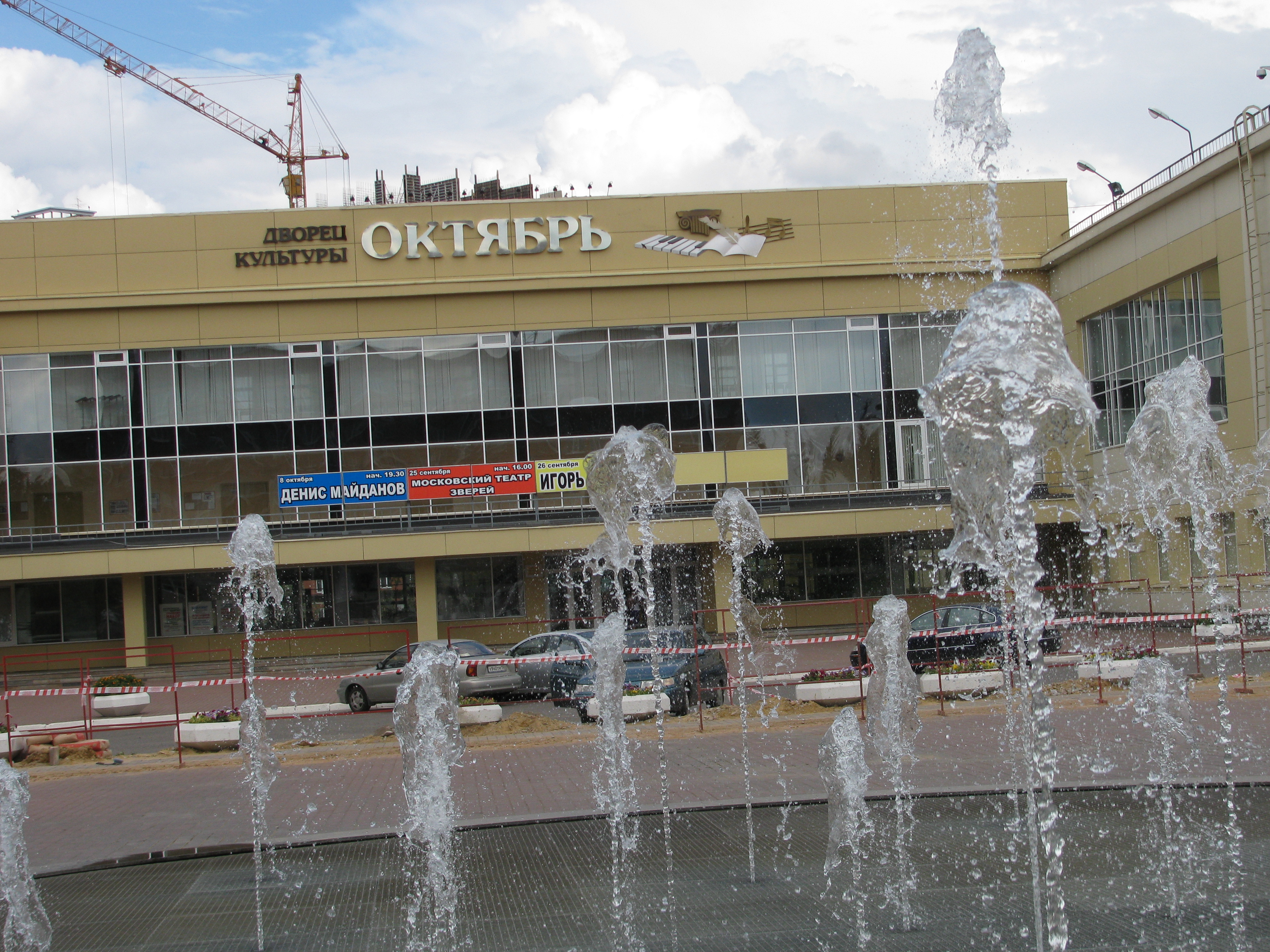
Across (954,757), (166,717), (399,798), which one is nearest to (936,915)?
(954,757)

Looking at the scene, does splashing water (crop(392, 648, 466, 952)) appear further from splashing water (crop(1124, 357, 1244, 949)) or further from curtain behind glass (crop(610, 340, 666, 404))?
curtain behind glass (crop(610, 340, 666, 404))

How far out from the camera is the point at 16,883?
6.73m

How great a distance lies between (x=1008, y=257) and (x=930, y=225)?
8.45 ft

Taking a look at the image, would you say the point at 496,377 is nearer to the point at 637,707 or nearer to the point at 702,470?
the point at 702,470

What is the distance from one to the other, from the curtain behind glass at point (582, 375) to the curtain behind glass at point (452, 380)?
2492mm

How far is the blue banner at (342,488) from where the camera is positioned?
31188 mm

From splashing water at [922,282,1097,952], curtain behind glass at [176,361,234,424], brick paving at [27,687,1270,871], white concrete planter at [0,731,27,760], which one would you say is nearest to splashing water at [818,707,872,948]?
splashing water at [922,282,1097,952]

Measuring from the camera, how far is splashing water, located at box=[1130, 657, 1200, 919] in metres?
6.66

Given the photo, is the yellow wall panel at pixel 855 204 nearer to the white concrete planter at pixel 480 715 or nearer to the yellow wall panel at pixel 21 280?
the white concrete planter at pixel 480 715

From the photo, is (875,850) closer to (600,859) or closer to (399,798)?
(600,859)

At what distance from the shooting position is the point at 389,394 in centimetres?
3250

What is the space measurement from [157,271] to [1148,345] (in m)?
28.3

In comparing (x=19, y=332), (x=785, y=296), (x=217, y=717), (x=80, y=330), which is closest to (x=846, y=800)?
(x=217, y=717)

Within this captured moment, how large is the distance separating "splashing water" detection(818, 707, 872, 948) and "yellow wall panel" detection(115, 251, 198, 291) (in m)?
29.6
